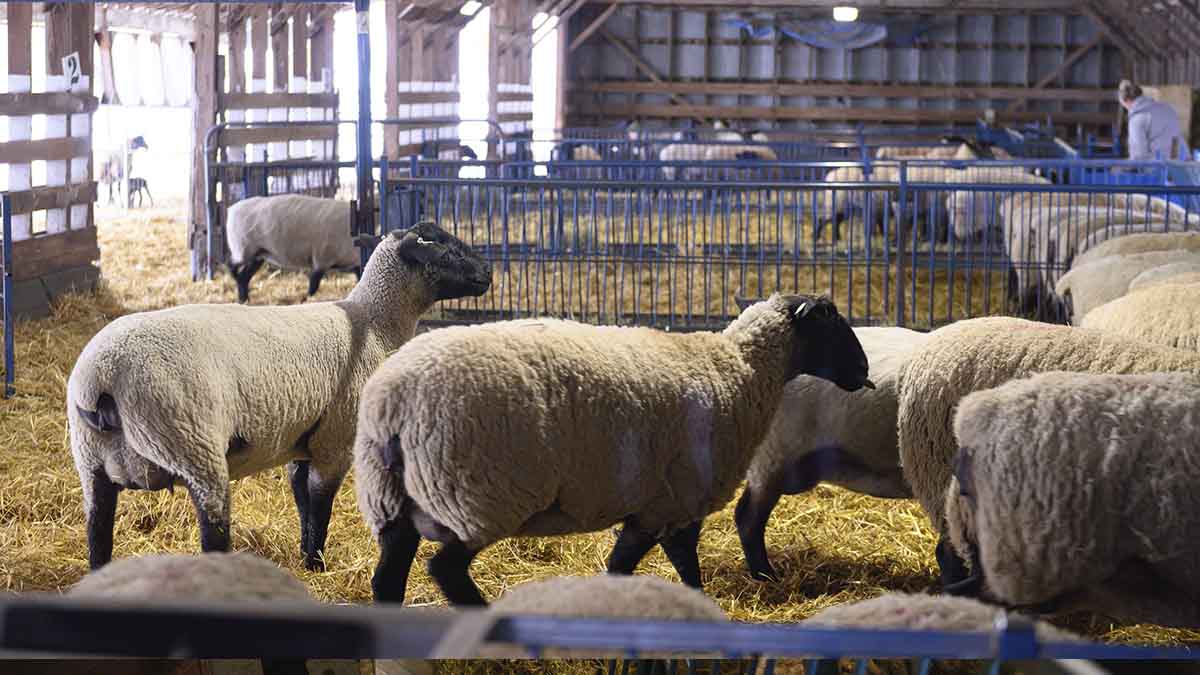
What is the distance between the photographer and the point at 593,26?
24641 millimetres

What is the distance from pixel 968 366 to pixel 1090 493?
3.07 ft

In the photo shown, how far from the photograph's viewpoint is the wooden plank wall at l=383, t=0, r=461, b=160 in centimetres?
1612

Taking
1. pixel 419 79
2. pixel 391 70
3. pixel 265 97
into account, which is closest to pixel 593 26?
pixel 419 79

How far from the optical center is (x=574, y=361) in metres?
3.54

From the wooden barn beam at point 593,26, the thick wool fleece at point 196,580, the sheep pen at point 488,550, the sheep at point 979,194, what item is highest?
the wooden barn beam at point 593,26

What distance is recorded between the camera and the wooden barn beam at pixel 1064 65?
24812mm

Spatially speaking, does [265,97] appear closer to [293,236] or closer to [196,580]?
[293,236]

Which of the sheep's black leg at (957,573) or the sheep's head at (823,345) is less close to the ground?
the sheep's head at (823,345)

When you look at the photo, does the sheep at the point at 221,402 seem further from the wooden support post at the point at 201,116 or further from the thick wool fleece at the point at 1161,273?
the wooden support post at the point at 201,116

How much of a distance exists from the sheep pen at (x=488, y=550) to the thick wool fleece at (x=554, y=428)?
598 mm

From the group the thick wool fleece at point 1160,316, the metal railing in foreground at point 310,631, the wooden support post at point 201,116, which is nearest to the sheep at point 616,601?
the metal railing in foreground at point 310,631

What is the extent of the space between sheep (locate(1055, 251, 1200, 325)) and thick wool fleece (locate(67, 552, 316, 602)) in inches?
174

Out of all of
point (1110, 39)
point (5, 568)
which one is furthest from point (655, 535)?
point (1110, 39)

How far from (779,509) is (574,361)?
6.11 ft
